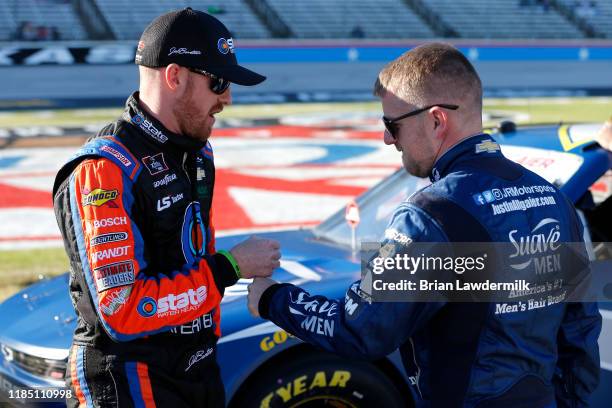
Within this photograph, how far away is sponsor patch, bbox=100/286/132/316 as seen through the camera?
206 cm

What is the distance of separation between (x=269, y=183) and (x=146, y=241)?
8.03 m

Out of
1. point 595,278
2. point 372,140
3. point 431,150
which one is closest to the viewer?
point 431,150

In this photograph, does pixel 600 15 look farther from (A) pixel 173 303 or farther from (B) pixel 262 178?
(A) pixel 173 303

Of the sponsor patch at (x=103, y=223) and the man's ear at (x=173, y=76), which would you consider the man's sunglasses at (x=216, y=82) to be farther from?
the sponsor patch at (x=103, y=223)

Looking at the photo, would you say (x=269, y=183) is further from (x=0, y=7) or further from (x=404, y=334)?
(x=0, y=7)

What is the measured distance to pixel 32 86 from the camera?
21953mm

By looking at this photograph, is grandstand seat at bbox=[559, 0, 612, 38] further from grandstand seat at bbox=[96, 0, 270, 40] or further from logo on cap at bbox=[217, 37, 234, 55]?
logo on cap at bbox=[217, 37, 234, 55]

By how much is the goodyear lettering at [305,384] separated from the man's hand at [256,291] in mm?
1000

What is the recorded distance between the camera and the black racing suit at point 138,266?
207 cm

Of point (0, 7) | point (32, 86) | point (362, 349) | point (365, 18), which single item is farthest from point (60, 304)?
point (365, 18)

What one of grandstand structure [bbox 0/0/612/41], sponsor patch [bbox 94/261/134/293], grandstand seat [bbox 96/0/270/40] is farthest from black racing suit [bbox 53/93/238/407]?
grandstand seat [bbox 96/0/270/40]

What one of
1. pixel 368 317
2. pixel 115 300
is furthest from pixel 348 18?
pixel 368 317

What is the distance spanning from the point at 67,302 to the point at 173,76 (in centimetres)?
169

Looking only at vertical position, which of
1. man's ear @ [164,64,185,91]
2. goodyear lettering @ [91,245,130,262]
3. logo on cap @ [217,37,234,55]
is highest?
logo on cap @ [217,37,234,55]
